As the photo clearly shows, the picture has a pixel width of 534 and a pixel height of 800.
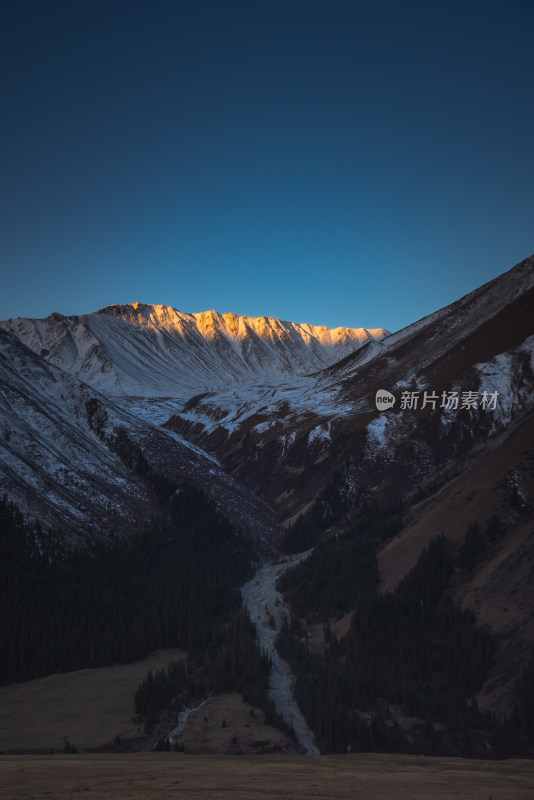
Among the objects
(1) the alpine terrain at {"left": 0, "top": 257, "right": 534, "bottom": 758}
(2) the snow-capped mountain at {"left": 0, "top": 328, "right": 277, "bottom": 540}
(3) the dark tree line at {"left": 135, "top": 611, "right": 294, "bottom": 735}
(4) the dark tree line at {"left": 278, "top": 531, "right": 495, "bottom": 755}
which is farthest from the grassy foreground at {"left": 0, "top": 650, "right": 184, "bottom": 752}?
(2) the snow-capped mountain at {"left": 0, "top": 328, "right": 277, "bottom": 540}

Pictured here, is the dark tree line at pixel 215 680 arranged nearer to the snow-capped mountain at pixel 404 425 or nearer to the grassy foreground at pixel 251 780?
the grassy foreground at pixel 251 780

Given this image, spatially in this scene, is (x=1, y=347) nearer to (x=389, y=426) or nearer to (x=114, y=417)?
(x=114, y=417)

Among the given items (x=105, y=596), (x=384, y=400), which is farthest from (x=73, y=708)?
(x=384, y=400)

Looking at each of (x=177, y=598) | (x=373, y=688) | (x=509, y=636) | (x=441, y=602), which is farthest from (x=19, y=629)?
(x=509, y=636)

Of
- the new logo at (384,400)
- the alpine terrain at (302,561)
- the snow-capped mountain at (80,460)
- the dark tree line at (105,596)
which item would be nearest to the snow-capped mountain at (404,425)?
the alpine terrain at (302,561)

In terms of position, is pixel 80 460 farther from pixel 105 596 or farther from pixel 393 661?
pixel 393 661

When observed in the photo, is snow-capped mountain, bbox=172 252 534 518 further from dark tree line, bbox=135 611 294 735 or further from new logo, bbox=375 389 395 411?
dark tree line, bbox=135 611 294 735
